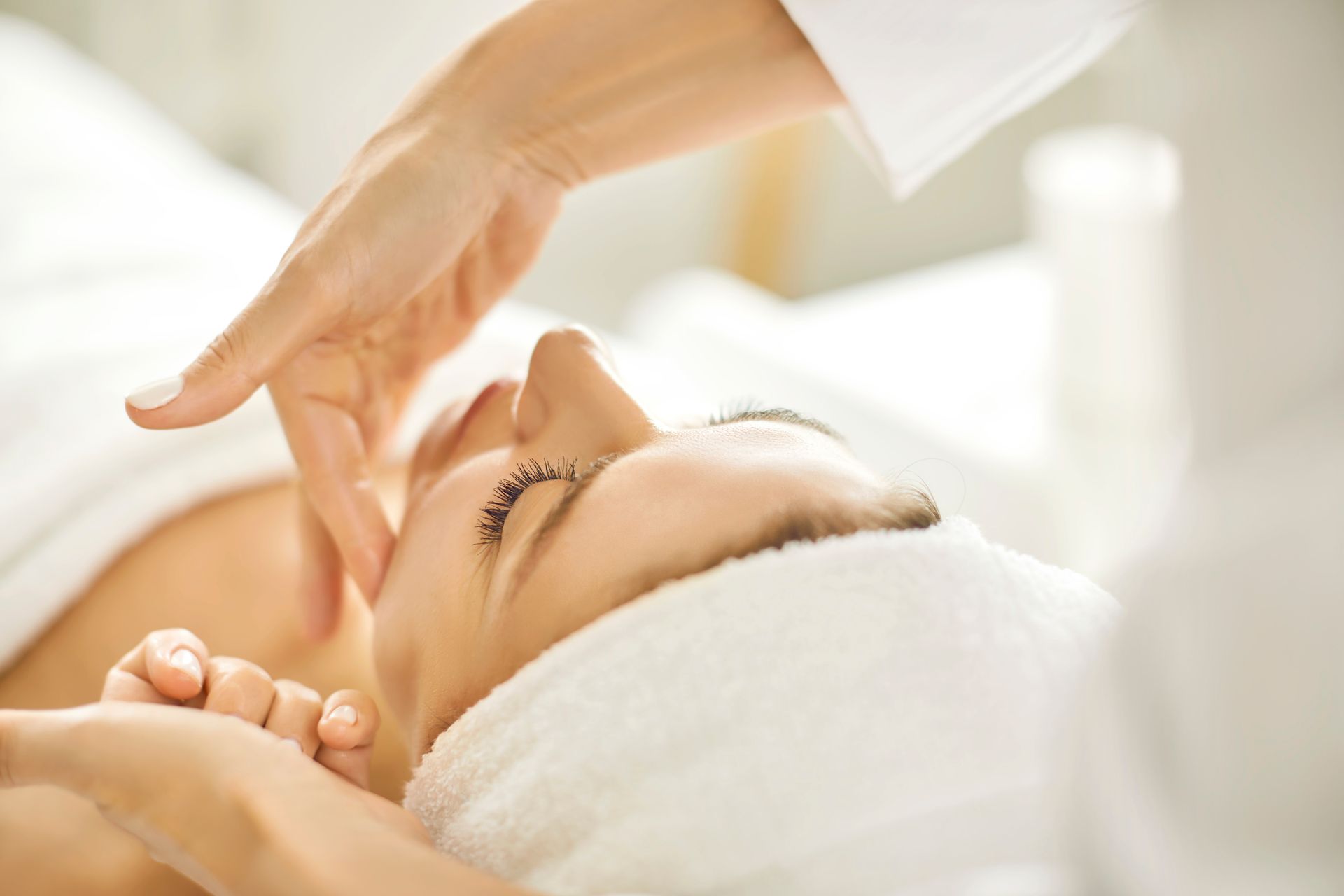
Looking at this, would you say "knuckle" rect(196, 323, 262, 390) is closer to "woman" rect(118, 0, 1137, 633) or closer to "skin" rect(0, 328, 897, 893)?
"woman" rect(118, 0, 1137, 633)

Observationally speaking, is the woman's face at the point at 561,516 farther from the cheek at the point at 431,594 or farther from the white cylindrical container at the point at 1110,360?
the white cylindrical container at the point at 1110,360

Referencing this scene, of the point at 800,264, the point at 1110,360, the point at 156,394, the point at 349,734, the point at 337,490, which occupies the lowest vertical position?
the point at 800,264

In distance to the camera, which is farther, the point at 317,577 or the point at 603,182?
the point at 603,182

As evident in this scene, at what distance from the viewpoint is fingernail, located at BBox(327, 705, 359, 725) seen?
0.84 m

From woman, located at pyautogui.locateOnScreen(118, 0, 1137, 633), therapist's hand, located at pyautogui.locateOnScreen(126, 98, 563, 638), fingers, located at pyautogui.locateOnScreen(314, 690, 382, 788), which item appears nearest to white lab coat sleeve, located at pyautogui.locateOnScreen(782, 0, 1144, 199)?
woman, located at pyautogui.locateOnScreen(118, 0, 1137, 633)

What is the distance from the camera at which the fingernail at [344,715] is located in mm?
836

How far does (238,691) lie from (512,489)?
0.26m

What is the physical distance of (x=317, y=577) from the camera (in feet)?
3.70

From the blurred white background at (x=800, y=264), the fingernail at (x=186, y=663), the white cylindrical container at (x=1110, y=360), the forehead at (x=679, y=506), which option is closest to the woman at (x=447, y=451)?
the forehead at (x=679, y=506)

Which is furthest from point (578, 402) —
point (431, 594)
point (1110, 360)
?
point (1110, 360)

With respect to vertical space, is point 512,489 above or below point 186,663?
above

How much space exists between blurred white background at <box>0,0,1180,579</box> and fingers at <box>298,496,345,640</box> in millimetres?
736

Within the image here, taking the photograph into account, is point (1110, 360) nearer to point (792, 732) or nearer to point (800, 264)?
point (792, 732)

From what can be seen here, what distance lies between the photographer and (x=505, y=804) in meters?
0.71
